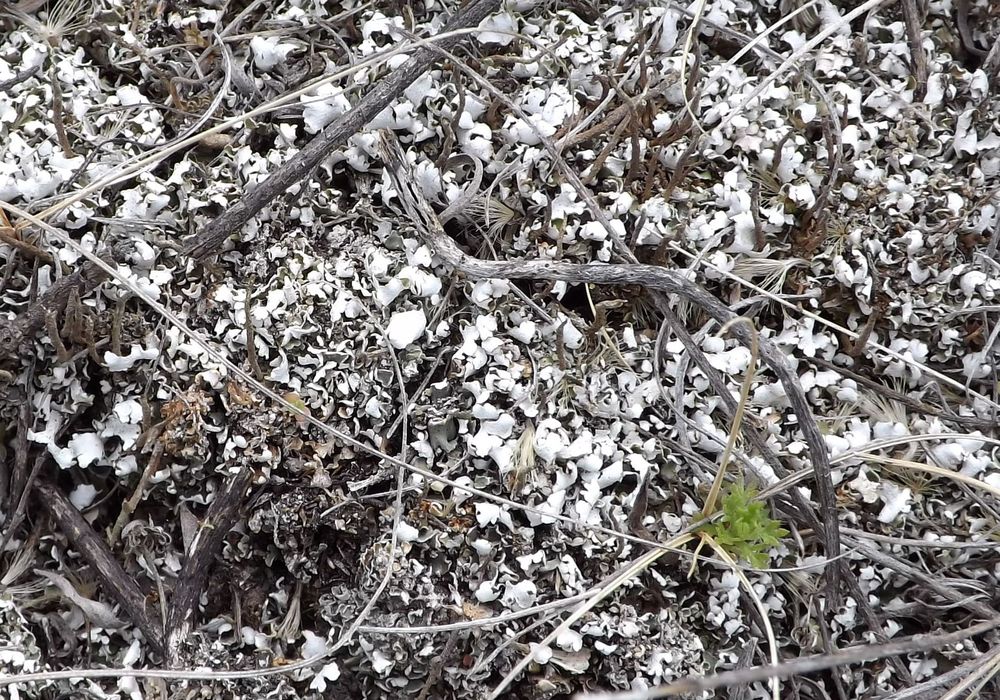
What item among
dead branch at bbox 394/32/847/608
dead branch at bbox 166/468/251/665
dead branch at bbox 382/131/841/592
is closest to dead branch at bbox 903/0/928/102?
dead branch at bbox 394/32/847/608

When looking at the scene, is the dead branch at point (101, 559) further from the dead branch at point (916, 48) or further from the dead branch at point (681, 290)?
the dead branch at point (916, 48)

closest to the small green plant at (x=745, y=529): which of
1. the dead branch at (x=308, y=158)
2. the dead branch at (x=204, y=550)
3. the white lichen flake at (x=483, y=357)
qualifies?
the white lichen flake at (x=483, y=357)

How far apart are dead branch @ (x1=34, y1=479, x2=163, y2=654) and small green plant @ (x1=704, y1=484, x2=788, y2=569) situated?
40.8 inches

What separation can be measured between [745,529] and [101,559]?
3.86ft

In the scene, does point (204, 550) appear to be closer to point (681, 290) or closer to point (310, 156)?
point (310, 156)

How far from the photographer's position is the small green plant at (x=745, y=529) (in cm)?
137

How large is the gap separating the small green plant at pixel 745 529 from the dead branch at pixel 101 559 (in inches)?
40.8

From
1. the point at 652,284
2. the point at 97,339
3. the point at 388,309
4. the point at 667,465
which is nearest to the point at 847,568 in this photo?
the point at 667,465

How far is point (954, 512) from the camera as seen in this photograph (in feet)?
4.89

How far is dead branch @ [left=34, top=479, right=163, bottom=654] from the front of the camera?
1426mm

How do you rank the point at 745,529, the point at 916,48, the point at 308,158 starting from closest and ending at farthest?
1. the point at 745,529
2. the point at 308,158
3. the point at 916,48

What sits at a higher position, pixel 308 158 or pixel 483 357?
pixel 308 158

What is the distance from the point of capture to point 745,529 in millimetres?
1368

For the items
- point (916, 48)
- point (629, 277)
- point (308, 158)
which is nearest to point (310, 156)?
point (308, 158)
